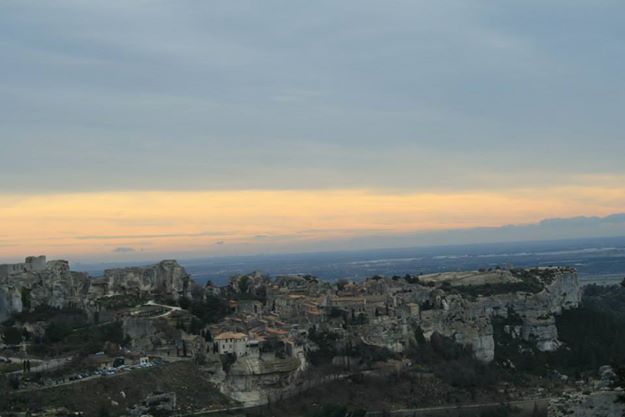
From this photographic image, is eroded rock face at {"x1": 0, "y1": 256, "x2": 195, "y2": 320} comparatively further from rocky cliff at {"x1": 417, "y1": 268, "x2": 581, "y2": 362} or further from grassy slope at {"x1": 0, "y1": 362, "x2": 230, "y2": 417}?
rocky cliff at {"x1": 417, "y1": 268, "x2": 581, "y2": 362}

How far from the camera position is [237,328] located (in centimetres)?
5522

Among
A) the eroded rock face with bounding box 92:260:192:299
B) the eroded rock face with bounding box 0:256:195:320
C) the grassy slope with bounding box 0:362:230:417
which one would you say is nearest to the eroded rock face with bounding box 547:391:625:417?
the grassy slope with bounding box 0:362:230:417

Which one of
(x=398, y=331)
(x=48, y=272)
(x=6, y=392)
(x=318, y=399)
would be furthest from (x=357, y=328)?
(x=6, y=392)

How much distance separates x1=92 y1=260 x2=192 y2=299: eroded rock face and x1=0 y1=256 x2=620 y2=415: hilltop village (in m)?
0.09

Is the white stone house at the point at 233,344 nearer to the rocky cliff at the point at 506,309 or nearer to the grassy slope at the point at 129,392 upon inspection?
the grassy slope at the point at 129,392

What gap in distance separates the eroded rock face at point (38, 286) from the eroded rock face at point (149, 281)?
183 cm

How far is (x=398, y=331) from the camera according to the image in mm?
59188

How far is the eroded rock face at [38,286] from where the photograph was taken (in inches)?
2229

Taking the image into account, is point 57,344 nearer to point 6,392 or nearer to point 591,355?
point 6,392

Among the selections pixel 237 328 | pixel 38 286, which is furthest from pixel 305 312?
pixel 38 286

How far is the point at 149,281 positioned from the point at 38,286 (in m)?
9.41

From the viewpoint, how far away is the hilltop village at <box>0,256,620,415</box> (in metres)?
45.6

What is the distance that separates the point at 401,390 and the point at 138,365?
1407cm

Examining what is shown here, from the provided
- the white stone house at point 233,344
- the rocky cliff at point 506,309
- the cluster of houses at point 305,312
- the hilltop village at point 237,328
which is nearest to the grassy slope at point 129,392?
the hilltop village at point 237,328
